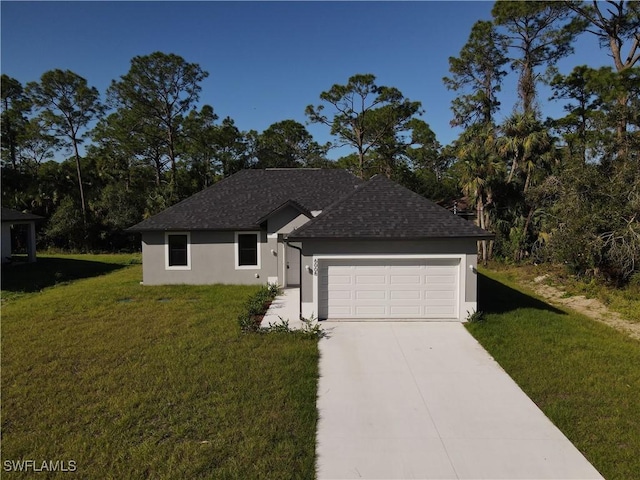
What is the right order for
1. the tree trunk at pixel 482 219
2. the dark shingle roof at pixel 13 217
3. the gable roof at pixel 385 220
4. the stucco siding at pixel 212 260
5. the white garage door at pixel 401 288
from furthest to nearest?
the tree trunk at pixel 482 219 < the dark shingle roof at pixel 13 217 < the stucco siding at pixel 212 260 < the white garage door at pixel 401 288 < the gable roof at pixel 385 220

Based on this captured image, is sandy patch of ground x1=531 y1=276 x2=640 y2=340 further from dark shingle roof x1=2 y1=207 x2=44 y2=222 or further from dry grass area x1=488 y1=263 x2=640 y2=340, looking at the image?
dark shingle roof x1=2 y1=207 x2=44 y2=222

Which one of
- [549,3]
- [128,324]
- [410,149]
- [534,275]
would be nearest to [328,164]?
[410,149]

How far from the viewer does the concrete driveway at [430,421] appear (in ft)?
14.7

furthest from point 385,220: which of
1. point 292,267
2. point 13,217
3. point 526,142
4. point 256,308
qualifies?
point 13,217

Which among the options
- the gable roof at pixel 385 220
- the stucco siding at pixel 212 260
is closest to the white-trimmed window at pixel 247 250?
the stucco siding at pixel 212 260

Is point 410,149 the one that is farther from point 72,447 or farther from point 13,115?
point 13,115

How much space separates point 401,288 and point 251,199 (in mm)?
9210

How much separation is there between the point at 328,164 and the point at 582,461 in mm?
39609

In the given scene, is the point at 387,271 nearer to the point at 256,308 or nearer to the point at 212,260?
the point at 256,308

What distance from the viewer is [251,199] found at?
16984 millimetres

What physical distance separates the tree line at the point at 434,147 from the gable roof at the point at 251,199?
9465mm

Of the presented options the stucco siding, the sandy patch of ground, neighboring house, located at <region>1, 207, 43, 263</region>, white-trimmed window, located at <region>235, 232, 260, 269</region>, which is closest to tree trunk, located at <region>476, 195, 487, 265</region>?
the sandy patch of ground

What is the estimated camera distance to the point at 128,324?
995 cm

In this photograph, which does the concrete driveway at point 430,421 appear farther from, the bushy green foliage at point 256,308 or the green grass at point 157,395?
the bushy green foliage at point 256,308
